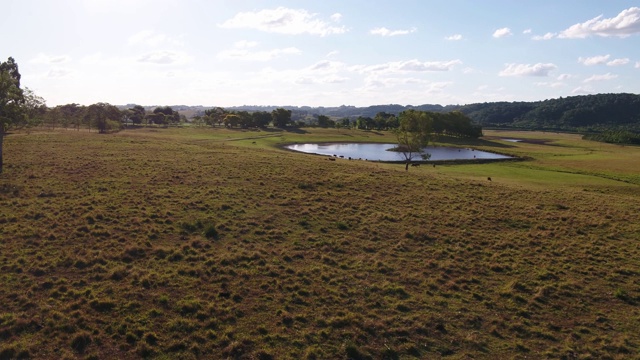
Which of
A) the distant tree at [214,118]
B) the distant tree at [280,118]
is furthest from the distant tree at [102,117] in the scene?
the distant tree at [280,118]

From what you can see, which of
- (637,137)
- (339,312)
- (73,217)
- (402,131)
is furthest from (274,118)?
(339,312)

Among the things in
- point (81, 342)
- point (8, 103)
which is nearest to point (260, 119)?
point (8, 103)

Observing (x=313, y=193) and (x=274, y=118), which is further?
(x=274, y=118)

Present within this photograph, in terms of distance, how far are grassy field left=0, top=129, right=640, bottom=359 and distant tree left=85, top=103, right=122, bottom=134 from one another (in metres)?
78.9

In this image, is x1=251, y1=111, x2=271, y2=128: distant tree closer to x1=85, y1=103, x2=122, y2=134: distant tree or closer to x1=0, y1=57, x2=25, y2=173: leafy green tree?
x1=85, y1=103, x2=122, y2=134: distant tree

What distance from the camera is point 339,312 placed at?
55.1 ft

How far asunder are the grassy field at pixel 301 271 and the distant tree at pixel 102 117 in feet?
259

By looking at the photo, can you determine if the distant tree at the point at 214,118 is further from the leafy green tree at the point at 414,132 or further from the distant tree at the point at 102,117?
the leafy green tree at the point at 414,132

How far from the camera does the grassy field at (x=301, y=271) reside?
14711 millimetres

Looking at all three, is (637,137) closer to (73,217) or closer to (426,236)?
(426,236)

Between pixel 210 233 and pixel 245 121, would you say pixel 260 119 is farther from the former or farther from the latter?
pixel 210 233

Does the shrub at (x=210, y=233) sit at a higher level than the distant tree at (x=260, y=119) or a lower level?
lower

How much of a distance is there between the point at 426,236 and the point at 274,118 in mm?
153005

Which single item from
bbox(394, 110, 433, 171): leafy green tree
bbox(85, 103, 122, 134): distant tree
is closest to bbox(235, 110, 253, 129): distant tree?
bbox(85, 103, 122, 134): distant tree
